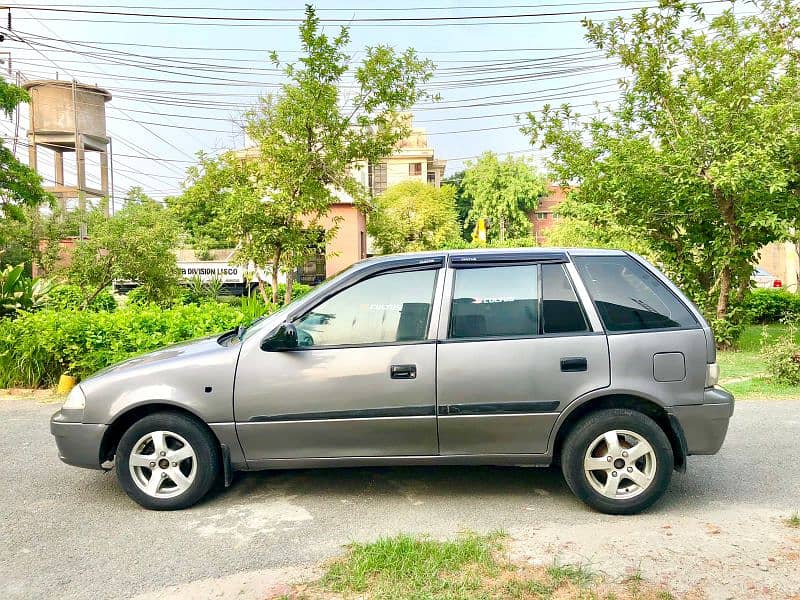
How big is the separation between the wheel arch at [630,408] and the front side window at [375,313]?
1.10 m

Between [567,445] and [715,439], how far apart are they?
0.98 meters

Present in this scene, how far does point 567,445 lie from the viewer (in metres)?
4.51

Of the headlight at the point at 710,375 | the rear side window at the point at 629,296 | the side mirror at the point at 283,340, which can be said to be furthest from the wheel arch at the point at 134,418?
the headlight at the point at 710,375

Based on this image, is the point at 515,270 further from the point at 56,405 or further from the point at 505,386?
the point at 56,405

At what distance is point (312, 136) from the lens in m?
11.5

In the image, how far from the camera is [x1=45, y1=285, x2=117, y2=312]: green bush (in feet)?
40.8

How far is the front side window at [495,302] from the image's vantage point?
4.59 m

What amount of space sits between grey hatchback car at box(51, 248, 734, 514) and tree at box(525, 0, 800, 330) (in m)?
6.61

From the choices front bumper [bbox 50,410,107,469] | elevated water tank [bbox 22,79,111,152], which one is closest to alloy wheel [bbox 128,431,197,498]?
front bumper [bbox 50,410,107,469]

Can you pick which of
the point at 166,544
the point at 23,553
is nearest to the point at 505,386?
the point at 166,544

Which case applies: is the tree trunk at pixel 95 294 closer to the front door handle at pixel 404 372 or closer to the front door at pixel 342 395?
the front door at pixel 342 395

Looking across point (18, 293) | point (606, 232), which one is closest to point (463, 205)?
point (606, 232)

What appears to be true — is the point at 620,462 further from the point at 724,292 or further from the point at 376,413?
the point at 724,292

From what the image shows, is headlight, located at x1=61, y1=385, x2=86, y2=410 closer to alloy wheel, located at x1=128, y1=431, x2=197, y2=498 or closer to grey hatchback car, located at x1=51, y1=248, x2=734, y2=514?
grey hatchback car, located at x1=51, y1=248, x2=734, y2=514
